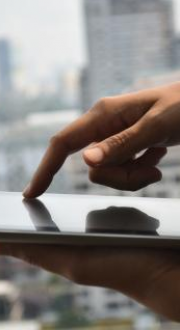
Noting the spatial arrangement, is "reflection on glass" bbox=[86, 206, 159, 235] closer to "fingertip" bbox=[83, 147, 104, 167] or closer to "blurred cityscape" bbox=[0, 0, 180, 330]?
"fingertip" bbox=[83, 147, 104, 167]

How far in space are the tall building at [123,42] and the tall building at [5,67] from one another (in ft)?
0.50

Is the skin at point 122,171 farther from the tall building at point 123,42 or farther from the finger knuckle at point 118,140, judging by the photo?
the tall building at point 123,42

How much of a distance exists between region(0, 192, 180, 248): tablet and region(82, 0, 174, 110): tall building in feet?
1.29

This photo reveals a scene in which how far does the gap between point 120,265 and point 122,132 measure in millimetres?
131

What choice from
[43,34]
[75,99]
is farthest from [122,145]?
[43,34]

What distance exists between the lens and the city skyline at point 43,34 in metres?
0.94

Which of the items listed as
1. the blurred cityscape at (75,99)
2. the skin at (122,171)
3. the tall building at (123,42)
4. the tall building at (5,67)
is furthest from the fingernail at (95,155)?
the tall building at (5,67)

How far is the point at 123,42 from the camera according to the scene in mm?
958

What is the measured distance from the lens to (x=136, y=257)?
498mm

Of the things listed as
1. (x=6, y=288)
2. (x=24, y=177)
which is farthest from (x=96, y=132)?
(x=6, y=288)

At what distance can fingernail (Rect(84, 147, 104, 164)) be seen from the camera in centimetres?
47

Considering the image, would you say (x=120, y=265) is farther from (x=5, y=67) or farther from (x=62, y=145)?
(x=5, y=67)

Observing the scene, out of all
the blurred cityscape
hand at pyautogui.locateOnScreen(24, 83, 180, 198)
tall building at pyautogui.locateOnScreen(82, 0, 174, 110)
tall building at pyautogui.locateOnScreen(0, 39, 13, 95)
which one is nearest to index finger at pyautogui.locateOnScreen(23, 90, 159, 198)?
hand at pyautogui.locateOnScreen(24, 83, 180, 198)

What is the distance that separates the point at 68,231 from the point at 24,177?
1.33ft
